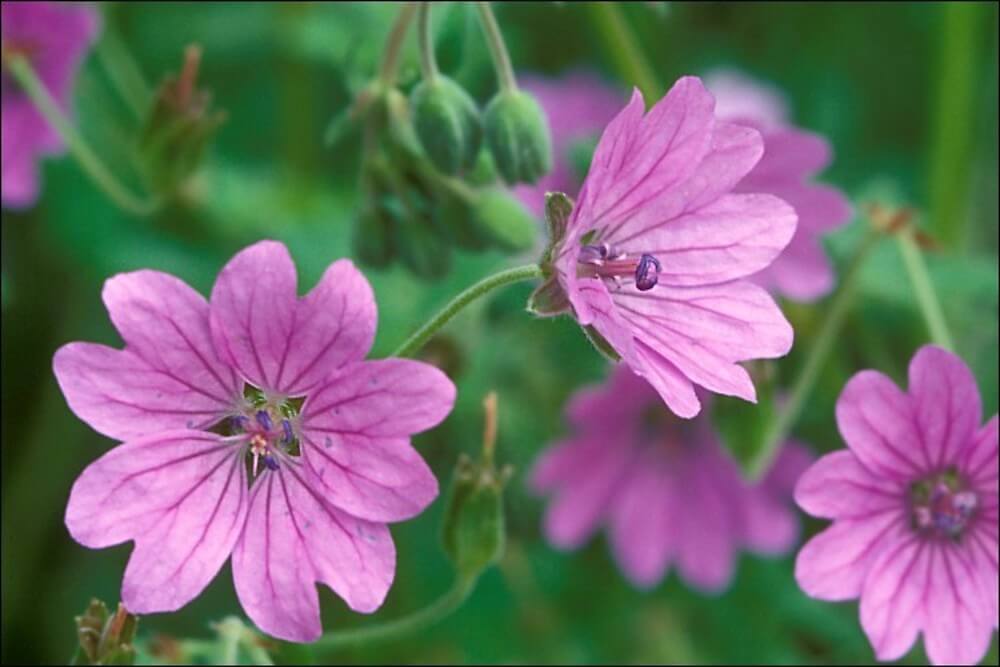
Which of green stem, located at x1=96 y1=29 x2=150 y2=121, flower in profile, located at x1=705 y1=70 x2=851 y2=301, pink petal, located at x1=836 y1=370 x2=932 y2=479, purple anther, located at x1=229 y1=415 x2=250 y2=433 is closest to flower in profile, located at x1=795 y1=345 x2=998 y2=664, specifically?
pink petal, located at x1=836 y1=370 x2=932 y2=479

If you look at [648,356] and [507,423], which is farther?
[507,423]

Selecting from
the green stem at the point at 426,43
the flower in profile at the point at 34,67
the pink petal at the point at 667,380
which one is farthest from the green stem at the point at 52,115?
the pink petal at the point at 667,380

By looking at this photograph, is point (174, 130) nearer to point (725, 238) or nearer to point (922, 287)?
point (725, 238)

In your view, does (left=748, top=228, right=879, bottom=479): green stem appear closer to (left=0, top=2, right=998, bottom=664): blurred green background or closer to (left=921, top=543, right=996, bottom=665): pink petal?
(left=0, top=2, right=998, bottom=664): blurred green background

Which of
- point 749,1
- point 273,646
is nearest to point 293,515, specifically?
point 273,646

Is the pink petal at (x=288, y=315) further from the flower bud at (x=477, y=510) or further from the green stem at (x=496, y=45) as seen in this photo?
the green stem at (x=496, y=45)

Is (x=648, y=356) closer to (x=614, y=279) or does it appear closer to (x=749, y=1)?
(x=614, y=279)
